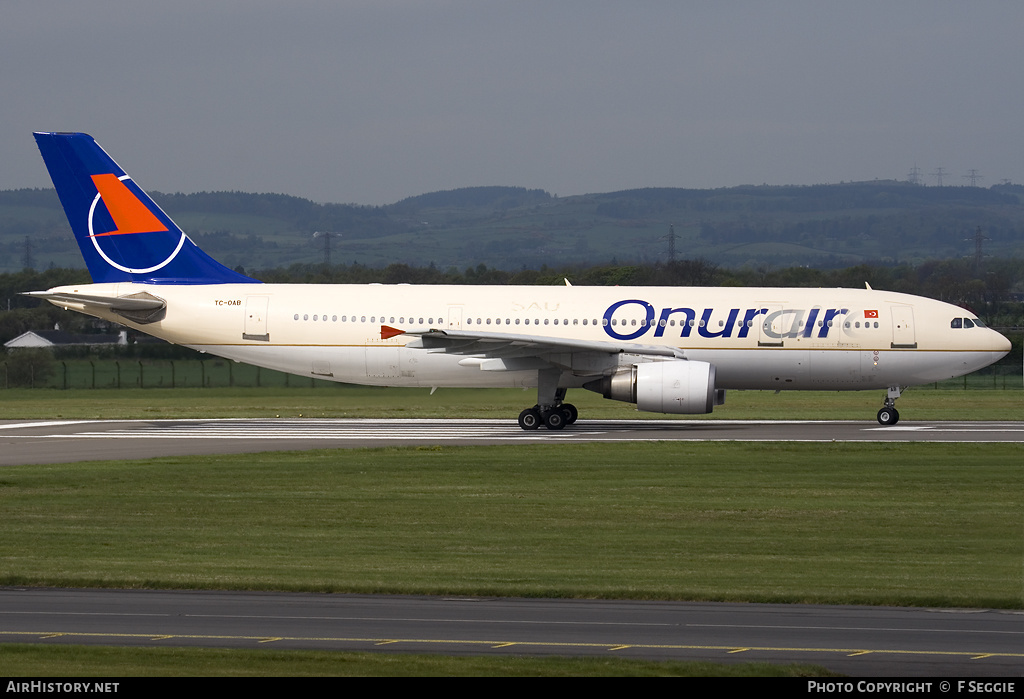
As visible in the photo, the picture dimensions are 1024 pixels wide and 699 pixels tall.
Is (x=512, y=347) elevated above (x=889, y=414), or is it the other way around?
(x=512, y=347)

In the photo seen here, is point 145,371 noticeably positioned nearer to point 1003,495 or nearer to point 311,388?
point 311,388

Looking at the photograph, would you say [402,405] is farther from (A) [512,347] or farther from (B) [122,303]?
(A) [512,347]

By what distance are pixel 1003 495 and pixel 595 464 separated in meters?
7.70

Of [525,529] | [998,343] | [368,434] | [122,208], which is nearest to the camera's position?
[525,529]

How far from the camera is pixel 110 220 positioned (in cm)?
3509

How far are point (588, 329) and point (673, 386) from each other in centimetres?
359

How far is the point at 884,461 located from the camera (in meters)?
25.7

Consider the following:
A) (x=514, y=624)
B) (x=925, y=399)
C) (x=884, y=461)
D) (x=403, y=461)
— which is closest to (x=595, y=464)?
(x=403, y=461)

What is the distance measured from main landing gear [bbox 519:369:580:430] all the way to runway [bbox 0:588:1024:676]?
19.7 meters

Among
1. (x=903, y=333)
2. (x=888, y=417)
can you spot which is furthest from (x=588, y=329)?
(x=888, y=417)

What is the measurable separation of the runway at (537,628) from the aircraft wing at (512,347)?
1776 centimetres

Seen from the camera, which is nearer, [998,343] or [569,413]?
[569,413]

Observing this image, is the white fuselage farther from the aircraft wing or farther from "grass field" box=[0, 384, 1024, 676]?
"grass field" box=[0, 384, 1024, 676]

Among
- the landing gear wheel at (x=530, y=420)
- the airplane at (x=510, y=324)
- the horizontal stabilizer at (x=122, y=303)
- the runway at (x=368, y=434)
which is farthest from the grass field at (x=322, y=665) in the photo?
the horizontal stabilizer at (x=122, y=303)
